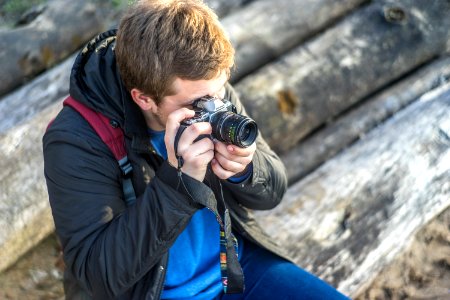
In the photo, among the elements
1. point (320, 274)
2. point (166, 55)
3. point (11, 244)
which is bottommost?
point (320, 274)

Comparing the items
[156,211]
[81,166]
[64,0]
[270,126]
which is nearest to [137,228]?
[156,211]

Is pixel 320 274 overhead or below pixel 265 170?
below

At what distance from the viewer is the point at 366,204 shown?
328 centimetres

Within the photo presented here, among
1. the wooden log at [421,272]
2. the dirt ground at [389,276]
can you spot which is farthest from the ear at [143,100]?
the wooden log at [421,272]

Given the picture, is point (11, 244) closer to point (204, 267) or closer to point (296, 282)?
point (204, 267)

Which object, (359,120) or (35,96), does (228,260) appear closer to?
(359,120)

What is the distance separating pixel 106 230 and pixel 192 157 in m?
0.43

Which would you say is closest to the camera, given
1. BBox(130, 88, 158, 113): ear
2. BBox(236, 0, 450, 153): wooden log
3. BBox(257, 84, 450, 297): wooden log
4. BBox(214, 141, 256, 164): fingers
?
BBox(214, 141, 256, 164): fingers

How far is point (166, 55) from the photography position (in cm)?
204

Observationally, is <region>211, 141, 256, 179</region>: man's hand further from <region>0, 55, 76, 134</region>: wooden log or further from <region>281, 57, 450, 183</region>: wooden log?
<region>0, 55, 76, 134</region>: wooden log

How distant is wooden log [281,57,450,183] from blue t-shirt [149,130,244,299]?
1.57 metres

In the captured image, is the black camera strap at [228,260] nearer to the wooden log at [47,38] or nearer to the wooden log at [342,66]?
the wooden log at [342,66]

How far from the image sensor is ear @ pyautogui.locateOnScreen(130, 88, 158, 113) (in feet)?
7.18

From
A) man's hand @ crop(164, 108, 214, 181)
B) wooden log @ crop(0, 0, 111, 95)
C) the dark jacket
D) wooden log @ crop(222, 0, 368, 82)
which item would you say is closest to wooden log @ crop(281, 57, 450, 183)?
wooden log @ crop(222, 0, 368, 82)
